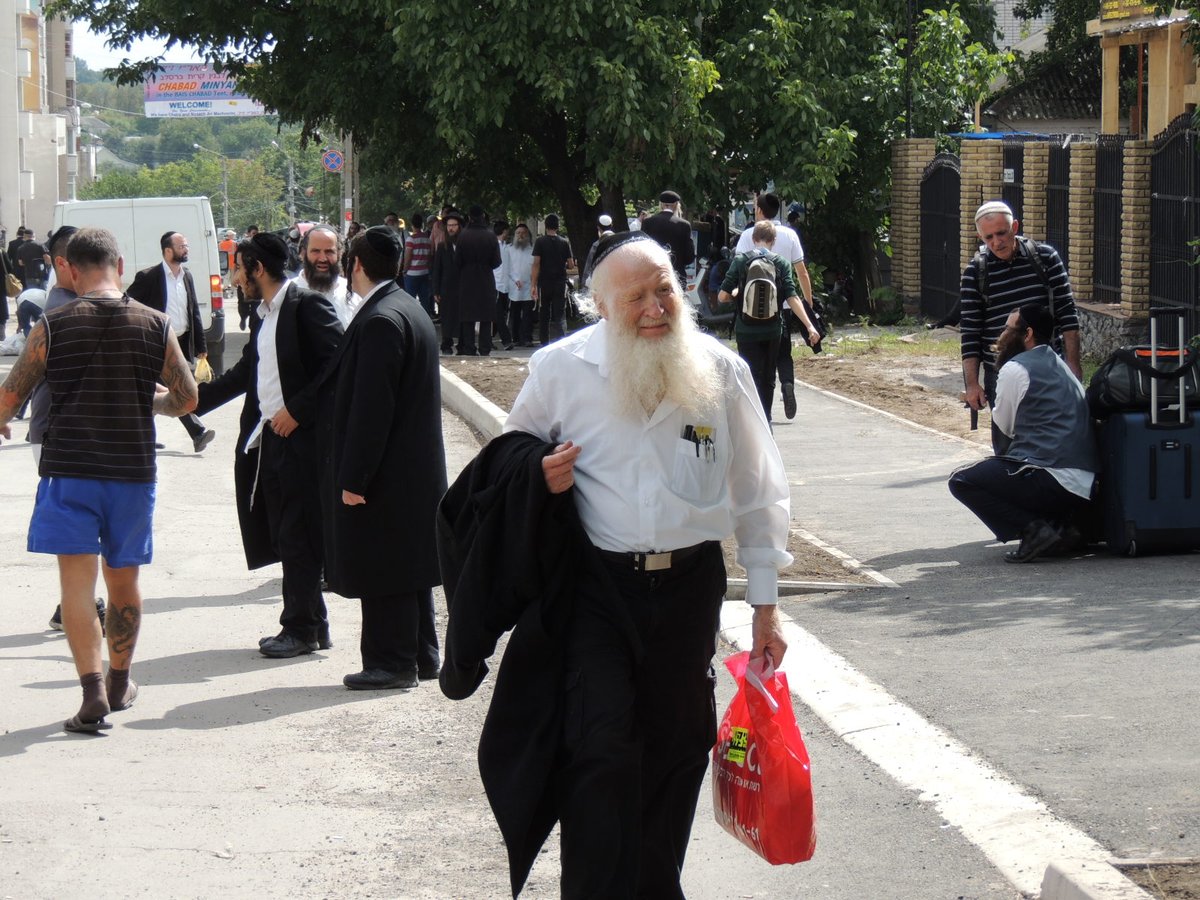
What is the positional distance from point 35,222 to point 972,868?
244ft

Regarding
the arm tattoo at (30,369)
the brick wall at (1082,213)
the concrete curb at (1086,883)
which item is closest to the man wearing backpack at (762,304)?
the arm tattoo at (30,369)

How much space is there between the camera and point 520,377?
65.9 feet

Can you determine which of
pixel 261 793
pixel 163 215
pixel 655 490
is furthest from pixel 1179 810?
pixel 163 215

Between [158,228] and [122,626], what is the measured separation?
52.1 ft

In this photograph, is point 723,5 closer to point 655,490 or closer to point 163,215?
point 163,215

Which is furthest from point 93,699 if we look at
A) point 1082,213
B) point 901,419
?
point 1082,213

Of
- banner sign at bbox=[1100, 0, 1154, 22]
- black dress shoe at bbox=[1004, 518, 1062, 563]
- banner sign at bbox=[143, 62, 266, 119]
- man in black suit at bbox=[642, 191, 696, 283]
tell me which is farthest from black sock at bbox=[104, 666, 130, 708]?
banner sign at bbox=[143, 62, 266, 119]

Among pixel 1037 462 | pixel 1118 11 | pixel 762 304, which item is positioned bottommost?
pixel 1037 462

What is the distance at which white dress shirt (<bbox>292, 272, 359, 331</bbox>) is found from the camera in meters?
7.99

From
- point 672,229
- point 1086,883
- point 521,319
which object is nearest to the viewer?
point 1086,883

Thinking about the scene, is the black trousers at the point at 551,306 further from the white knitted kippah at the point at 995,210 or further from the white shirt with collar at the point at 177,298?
the white knitted kippah at the point at 995,210

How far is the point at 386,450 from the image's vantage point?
7074 mm

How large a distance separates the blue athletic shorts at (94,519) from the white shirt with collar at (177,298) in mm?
7746

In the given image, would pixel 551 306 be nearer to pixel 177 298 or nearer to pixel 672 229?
pixel 672 229
